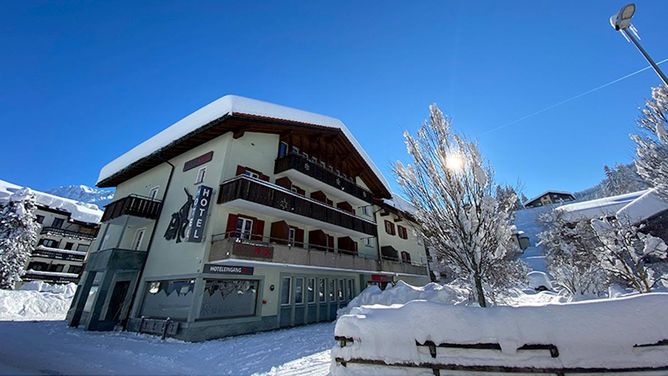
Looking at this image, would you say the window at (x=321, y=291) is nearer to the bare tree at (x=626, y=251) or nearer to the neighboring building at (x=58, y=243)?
the bare tree at (x=626, y=251)

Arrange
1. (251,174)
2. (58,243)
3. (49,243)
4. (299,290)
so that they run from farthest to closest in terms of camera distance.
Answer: (58,243) → (49,243) → (299,290) → (251,174)

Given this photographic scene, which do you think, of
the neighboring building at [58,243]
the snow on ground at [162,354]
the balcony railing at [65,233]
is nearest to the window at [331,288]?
the snow on ground at [162,354]

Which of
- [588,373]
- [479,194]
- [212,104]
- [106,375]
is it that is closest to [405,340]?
Result: [588,373]

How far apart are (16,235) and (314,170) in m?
36.2

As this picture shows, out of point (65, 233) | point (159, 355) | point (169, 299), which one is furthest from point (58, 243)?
point (159, 355)

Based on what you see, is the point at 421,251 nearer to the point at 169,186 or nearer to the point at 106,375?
the point at 169,186

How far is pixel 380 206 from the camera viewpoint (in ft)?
91.6

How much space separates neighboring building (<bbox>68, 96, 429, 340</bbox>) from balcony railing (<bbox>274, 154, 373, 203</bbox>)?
0.34 ft

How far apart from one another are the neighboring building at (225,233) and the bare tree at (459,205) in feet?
28.7

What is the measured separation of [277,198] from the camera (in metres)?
15.3

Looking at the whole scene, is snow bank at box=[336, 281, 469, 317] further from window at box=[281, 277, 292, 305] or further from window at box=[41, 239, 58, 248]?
window at box=[41, 239, 58, 248]

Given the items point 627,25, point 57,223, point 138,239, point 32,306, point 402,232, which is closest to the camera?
point 627,25

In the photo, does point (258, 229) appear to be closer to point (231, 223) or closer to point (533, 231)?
point (231, 223)

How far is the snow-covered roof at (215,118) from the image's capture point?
15727 millimetres
